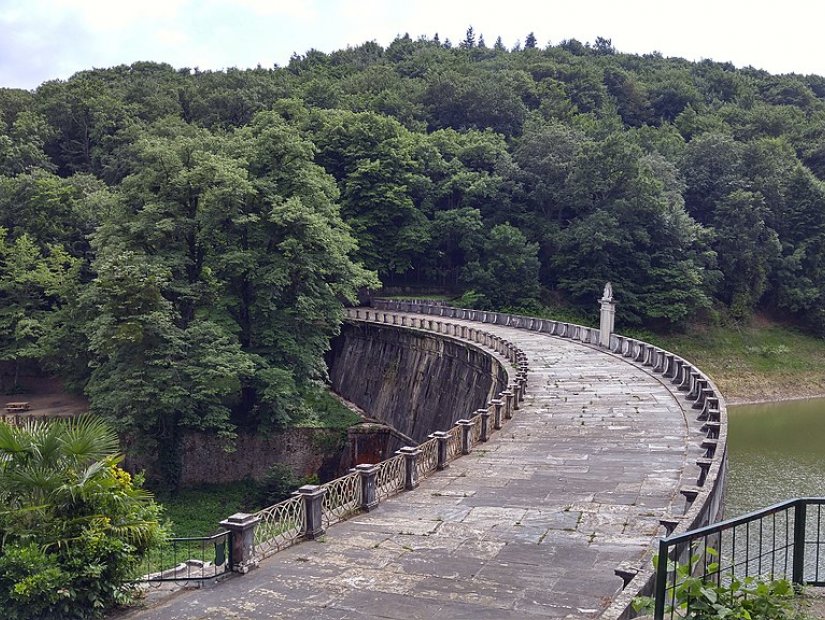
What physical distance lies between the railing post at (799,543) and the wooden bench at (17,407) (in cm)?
3479

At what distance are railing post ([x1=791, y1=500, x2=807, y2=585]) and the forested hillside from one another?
21692 millimetres

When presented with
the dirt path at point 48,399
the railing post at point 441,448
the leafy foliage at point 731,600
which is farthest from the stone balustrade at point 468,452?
the dirt path at point 48,399

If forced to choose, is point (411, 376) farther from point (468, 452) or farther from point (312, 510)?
point (312, 510)

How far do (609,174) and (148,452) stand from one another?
38.4m

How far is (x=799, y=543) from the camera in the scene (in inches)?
301

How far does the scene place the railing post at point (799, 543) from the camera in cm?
752

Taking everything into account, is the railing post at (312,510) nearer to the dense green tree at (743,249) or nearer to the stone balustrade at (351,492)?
the stone balustrade at (351,492)

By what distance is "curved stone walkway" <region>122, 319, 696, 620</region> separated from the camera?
9055 mm

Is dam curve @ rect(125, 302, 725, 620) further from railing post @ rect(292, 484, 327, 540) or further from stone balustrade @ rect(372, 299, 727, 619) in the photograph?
railing post @ rect(292, 484, 327, 540)

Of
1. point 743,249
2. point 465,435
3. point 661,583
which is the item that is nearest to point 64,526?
point 661,583

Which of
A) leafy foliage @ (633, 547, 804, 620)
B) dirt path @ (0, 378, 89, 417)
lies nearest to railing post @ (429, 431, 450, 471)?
leafy foliage @ (633, 547, 804, 620)

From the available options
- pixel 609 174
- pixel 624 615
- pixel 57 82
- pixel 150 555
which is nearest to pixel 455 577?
pixel 624 615

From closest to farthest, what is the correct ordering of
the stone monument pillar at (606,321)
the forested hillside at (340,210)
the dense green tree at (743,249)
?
1. the forested hillside at (340,210)
2. the stone monument pillar at (606,321)
3. the dense green tree at (743,249)

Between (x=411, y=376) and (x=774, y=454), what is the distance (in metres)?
16.3
